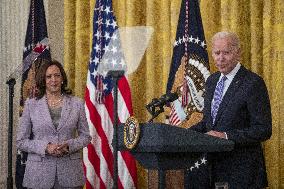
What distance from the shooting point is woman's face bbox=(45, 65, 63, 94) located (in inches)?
145

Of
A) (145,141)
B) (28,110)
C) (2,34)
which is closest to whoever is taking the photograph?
(145,141)

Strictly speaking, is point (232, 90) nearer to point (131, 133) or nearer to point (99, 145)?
point (131, 133)

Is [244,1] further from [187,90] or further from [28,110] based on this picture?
[28,110]

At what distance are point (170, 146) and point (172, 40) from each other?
3060 millimetres

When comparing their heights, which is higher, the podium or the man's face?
the man's face

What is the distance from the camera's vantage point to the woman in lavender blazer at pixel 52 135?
348 cm

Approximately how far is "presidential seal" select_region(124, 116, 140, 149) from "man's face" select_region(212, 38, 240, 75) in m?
0.73

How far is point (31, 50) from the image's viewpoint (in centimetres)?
556

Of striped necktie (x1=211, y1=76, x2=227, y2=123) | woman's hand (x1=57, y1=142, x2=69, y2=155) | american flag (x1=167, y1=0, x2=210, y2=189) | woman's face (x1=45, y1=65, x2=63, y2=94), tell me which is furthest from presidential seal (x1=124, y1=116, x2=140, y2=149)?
american flag (x1=167, y1=0, x2=210, y2=189)

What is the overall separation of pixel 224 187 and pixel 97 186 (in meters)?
3.31

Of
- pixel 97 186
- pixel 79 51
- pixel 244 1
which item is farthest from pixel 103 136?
pixel 244 1

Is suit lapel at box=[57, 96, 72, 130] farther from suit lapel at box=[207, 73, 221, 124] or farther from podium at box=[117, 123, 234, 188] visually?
podium at box=[117, 123, 234, 188]

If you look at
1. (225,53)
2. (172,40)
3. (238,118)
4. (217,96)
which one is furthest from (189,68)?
(238,118)

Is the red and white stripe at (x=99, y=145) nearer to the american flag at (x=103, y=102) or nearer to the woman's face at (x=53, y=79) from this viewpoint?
the american flag at (x=103, y=102)
